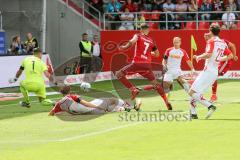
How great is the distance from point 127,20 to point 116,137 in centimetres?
2960

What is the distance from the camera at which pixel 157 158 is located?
13.8 meters

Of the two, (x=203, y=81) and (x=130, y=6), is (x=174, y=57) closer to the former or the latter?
(x=203, y=81)

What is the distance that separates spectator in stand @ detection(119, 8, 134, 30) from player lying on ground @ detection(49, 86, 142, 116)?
22944 millimetres

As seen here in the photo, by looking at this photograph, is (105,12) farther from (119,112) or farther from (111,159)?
(111,159)

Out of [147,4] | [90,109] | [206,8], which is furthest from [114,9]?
[90,109]

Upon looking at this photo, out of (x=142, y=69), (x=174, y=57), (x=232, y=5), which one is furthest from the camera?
(x=232, y=5)

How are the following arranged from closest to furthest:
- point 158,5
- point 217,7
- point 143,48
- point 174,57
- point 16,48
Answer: point 143,48 → point 174,57 → point 16,48 → point 217,7 → point 158,5

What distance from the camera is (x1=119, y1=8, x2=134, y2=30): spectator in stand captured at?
45938mm

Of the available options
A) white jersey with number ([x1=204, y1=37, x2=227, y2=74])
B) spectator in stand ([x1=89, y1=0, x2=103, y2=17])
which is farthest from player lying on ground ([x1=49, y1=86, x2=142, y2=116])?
spectator in stand ([x1=89, y1=0, x2=103, y2=17])

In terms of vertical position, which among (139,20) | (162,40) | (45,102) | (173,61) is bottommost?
(45,102)

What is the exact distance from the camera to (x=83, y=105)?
22016 millimetres

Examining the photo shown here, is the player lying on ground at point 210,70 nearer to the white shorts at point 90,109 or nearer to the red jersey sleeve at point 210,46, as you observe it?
the red jersey sleeve at point 210,46

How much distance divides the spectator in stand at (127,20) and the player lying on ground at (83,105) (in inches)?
903

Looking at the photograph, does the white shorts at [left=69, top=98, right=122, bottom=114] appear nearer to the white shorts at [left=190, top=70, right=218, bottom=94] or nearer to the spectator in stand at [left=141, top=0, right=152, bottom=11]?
the white shorts at [left=190, top=70, right=218, bottom=94]
